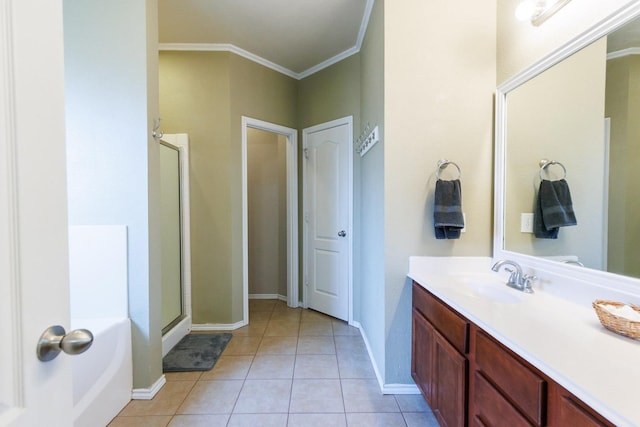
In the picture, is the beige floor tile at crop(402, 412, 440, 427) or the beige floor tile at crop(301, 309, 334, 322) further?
the beige floor tile at crop(301, 309, 334, 322)

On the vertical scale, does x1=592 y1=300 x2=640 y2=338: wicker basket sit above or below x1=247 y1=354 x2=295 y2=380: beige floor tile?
above

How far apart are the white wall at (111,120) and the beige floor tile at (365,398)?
145 centimetres

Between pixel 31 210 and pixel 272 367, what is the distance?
1.97 metres

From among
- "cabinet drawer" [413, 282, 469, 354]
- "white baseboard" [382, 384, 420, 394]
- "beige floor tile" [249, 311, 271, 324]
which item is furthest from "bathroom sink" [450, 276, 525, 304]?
"beige floor tile" [249, 311, 271, 324]

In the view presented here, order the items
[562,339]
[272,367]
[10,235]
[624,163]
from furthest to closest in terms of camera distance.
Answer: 1. [272,367]
2. [624,163]
3. [562,339]
4. [10,235]

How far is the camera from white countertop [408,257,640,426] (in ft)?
2.10

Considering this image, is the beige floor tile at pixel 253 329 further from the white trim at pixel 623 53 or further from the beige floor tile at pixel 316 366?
the white trim at pixel 623 53

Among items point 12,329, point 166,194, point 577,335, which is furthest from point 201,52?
point 577,335

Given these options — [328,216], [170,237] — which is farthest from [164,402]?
[328,216]

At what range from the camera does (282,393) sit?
69.9 inches

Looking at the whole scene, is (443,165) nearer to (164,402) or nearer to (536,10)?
(536,10)

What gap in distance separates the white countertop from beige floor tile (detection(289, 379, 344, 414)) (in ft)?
3.01

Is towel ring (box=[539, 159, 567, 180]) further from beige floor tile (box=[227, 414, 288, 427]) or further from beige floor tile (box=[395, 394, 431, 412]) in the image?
beige floor tile (box=[227, 414, 288, 427])

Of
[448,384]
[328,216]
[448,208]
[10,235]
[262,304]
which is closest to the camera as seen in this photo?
[10,235]
